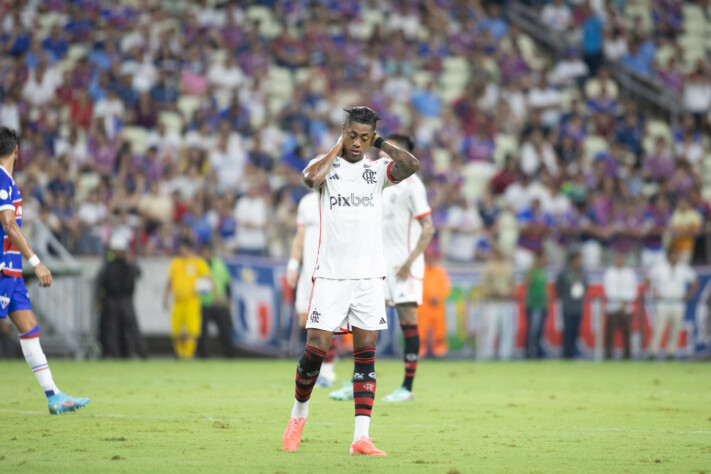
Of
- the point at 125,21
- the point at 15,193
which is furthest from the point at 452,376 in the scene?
the point at 125,21

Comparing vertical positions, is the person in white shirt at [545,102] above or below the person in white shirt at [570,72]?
below

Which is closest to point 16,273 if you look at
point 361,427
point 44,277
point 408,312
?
point 44,277

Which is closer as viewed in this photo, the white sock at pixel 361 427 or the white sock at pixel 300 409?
the white sock at pixel 361 427

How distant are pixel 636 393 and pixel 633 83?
671 inches

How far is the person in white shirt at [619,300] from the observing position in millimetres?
22391

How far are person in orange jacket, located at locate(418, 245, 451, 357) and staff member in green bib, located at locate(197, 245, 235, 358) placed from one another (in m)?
4.13

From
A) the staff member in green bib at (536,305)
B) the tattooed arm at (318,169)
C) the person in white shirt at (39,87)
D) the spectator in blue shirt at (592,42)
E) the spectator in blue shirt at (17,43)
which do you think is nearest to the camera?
the tattooed arm at (318,169)

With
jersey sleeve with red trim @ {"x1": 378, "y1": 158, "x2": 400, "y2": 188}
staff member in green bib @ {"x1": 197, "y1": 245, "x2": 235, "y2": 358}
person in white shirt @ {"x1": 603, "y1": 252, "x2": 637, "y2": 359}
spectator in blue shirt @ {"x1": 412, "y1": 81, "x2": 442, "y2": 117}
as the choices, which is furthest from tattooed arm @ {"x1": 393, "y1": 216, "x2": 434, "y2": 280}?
spectator in blue shirt @ {"x1": 412, "y1": 81, "x2": 442, "y2": 117}

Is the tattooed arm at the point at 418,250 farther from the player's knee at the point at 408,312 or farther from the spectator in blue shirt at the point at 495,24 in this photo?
the spectator in blue shirt at the point at 495,24

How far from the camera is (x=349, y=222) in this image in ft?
27.8

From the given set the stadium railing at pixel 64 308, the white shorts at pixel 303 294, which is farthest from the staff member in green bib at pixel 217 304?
the white shorts at pixel 303 294

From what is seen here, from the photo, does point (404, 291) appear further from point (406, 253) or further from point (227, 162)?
point (227, 162)

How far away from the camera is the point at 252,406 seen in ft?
39.1

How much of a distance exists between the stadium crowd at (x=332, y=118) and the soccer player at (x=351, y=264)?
44.0 ft
